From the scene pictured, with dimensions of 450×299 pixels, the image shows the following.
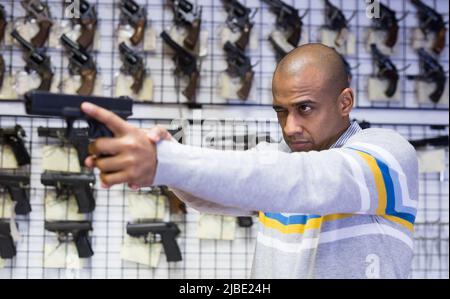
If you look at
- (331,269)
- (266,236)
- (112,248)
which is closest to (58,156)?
(112,248)

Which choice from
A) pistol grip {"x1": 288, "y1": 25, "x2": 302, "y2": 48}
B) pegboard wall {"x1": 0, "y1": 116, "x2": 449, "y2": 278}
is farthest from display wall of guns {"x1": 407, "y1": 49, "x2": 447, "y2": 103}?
pegboard wall {"x1": 0, "y1": 116, "x2": 449, "y2": 278}

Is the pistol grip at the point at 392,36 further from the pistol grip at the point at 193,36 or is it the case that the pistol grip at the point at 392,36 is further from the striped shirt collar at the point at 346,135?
the striped shirt collar at the point at 346,135

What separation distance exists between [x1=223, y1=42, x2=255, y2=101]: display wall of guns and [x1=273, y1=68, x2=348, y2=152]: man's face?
154 centimetres

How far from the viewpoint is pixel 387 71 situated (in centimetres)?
302

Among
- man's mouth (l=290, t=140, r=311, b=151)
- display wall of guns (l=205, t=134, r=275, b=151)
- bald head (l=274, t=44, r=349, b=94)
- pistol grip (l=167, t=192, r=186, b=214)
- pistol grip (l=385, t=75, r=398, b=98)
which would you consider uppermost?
pistol grip (l=385, t=75, r=398, b=98)

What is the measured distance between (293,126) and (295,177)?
41cm

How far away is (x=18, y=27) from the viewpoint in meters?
2.99

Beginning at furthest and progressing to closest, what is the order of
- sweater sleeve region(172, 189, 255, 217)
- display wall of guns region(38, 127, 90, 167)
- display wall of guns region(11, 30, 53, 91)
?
display wall of guns region(11, 30, 53, 91) < display wall of guns region(38, 127, 90, 167) < sweater sleeve region(172, 189, 255, 217)

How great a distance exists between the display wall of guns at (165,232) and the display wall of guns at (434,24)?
169 cm

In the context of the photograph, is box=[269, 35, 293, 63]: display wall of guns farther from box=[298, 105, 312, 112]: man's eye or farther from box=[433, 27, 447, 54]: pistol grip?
box=[298, 105, 312, 112]: man's eye

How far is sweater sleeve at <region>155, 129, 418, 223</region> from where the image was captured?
0.92m

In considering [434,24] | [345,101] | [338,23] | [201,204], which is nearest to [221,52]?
[338,23]

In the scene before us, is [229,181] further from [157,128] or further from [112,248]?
[112,248]

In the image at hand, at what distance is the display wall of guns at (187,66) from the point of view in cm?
293
